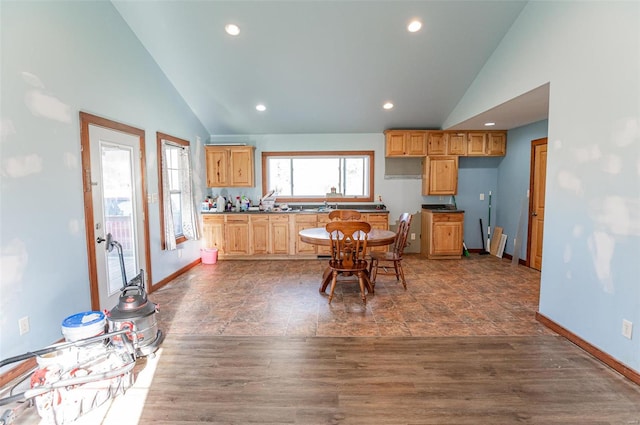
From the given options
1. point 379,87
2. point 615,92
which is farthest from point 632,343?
point 379,87

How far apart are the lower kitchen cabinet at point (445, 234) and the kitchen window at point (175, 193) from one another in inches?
153

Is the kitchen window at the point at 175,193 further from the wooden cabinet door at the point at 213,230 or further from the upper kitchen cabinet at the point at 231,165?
the upper kitchen cabinet at the point at 231,165

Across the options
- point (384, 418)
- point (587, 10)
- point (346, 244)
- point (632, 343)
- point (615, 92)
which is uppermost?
point (587, 10)

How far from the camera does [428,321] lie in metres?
3.11

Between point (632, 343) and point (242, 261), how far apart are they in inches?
192

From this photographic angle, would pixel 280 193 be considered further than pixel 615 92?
Yes

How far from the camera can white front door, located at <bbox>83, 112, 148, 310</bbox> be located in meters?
2.99

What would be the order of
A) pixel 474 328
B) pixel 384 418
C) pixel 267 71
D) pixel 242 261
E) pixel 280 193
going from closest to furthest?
pixel 384 418, pixel 474 328, pixel 267 71, pixel 242 261, pixel 280 193

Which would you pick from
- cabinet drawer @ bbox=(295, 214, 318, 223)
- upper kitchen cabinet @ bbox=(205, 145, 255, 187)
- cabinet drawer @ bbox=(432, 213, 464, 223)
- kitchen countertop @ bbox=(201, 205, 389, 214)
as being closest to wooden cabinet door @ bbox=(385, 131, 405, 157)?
kitchen countertop @ bbox=(201, 205, 389, 214)

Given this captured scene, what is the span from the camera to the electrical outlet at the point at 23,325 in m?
2.27

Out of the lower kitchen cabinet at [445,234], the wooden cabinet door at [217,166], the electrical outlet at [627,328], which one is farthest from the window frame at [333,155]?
the electrical outlet at [627,328]

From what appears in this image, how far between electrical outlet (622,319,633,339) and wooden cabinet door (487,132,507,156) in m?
3.89

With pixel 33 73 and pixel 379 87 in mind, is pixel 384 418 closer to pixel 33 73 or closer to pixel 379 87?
pixel 33 73

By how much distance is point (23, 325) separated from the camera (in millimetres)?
2289
